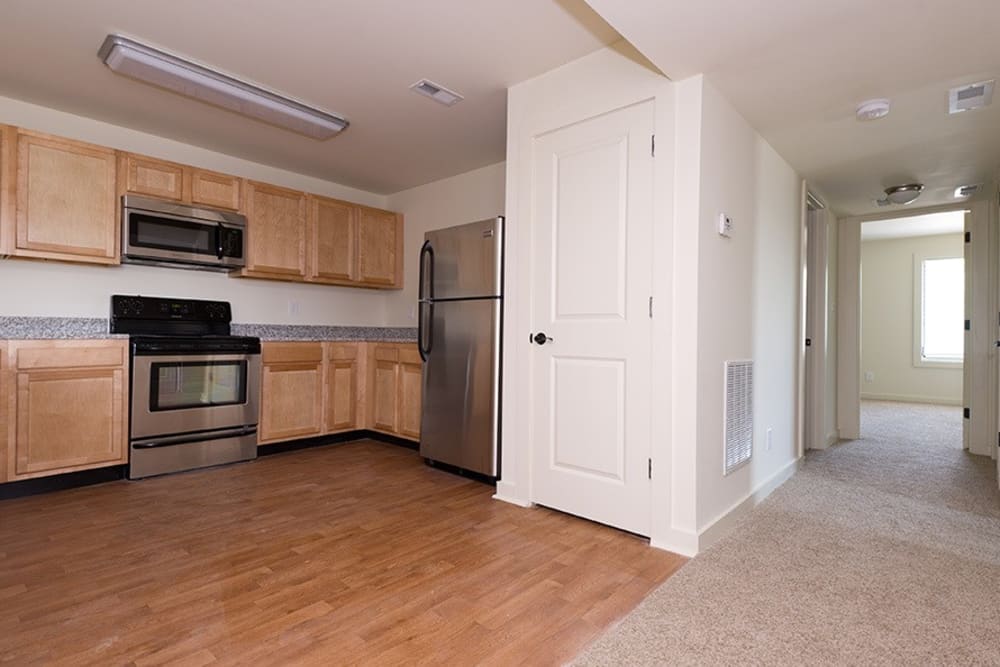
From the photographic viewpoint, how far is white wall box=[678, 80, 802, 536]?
7.79ft

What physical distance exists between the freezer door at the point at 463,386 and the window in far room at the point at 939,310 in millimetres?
7482

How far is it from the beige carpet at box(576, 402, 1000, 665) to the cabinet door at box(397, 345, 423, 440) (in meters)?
2.49

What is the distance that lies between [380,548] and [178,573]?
0.76 m

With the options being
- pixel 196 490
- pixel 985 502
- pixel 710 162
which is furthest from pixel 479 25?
pixel 985 502

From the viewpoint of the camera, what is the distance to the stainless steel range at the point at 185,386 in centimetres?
335

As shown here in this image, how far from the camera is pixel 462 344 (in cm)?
339

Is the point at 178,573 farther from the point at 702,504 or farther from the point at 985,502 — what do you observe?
the point at 985,502

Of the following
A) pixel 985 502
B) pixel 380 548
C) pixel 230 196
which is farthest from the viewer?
pixel 230 196

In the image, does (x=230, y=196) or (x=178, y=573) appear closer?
(x=178, y=573)

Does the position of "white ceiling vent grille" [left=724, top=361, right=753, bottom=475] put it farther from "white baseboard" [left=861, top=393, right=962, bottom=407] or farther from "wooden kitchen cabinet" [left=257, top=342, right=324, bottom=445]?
"white baseboard" [left=861, top=393, right=962, bottom=407]

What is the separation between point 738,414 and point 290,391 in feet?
10.5

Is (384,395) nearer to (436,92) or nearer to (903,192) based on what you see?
(436,92)

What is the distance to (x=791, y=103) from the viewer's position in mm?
2586

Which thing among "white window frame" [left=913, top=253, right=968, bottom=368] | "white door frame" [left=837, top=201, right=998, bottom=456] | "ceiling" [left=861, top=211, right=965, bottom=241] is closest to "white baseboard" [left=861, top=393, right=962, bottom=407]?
"white window frame" [left=913, top=253, right=968, bottom=368]
